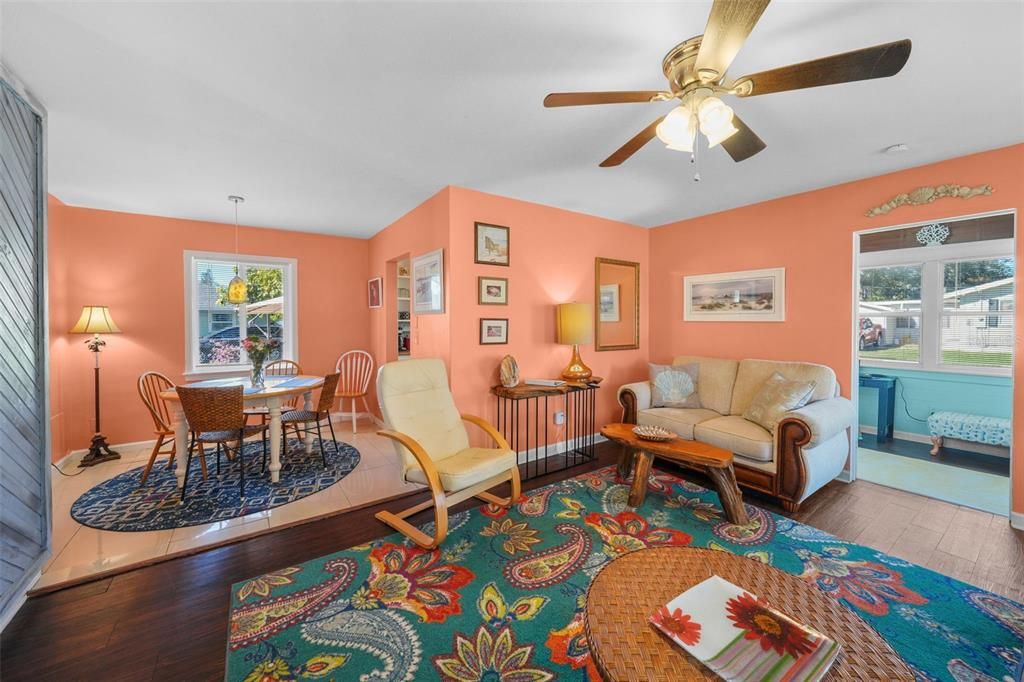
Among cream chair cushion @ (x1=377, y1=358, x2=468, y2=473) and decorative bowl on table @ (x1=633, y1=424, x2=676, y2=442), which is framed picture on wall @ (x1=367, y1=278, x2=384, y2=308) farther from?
decorative bowl on table @ (x1=633, y1=424, x2=676, y2=442)

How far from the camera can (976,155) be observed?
2652mm

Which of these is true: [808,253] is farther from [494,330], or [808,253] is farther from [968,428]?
[494,330]

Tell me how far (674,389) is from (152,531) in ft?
13.7

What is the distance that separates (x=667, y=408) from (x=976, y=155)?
2776 millimetres

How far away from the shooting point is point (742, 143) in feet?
6.12

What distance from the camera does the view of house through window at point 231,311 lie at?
451 cm

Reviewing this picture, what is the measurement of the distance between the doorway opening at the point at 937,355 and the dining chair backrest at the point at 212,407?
16.2 feet

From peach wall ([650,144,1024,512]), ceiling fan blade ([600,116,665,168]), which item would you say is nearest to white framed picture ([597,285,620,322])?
peach wall ([650,144,1024,512])

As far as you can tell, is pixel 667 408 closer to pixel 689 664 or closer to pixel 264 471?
pixel 689 664

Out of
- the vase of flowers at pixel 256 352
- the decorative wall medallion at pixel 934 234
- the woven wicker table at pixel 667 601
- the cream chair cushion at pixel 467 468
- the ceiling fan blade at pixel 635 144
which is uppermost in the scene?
the decorative wall medallion at pixel 934 234

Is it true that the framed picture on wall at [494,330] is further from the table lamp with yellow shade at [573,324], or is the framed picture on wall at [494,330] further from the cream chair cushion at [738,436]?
the cream chair cushion at [738,436]

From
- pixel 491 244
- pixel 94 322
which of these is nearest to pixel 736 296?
pixel 491 244

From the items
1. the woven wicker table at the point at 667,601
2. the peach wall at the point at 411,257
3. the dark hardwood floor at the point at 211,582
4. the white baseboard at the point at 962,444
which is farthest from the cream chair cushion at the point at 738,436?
the white baseboard at the point at 962,444

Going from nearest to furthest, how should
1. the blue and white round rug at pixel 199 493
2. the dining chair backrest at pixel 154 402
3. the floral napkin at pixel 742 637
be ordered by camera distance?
1. the floral napkin at pixel 742 637
2. the blue and white round rug at pixel 199 493
3. the dining chair backrest at pixel 154 402
